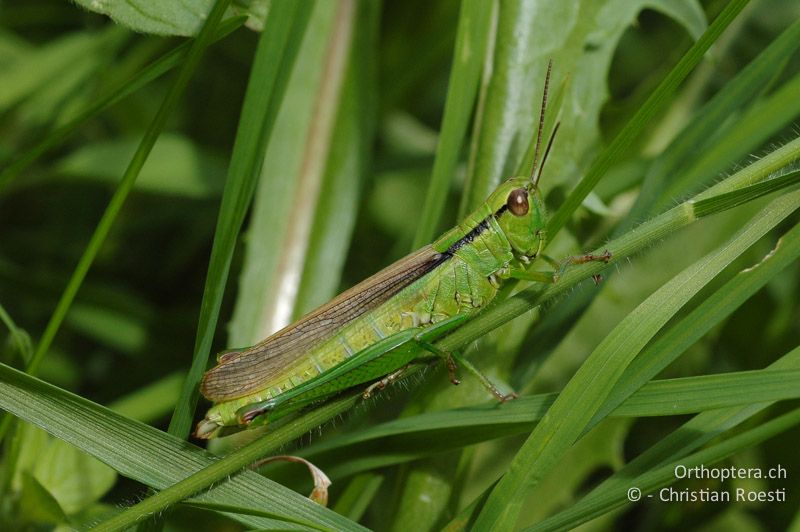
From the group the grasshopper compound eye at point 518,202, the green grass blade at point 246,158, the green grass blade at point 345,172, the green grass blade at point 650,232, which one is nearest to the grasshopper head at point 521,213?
the grasshopper compound eye at point 518,202

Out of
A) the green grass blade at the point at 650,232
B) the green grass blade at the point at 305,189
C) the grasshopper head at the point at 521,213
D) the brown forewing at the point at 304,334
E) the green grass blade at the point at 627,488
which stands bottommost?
the green grass blade at the point at 627,488

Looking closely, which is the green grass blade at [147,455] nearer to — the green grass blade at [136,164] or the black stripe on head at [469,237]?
the green grass blade at [136,164]

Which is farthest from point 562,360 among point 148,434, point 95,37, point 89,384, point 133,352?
point 95,37

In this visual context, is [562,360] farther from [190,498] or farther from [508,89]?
[190,498]

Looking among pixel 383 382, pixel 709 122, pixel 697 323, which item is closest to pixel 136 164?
pixel 383 382

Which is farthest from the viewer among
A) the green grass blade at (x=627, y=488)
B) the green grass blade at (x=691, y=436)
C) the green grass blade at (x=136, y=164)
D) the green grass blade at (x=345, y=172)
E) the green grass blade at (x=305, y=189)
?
the green grass blade at (x=345, y=172)

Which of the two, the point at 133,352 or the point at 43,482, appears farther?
the point at 133,352
